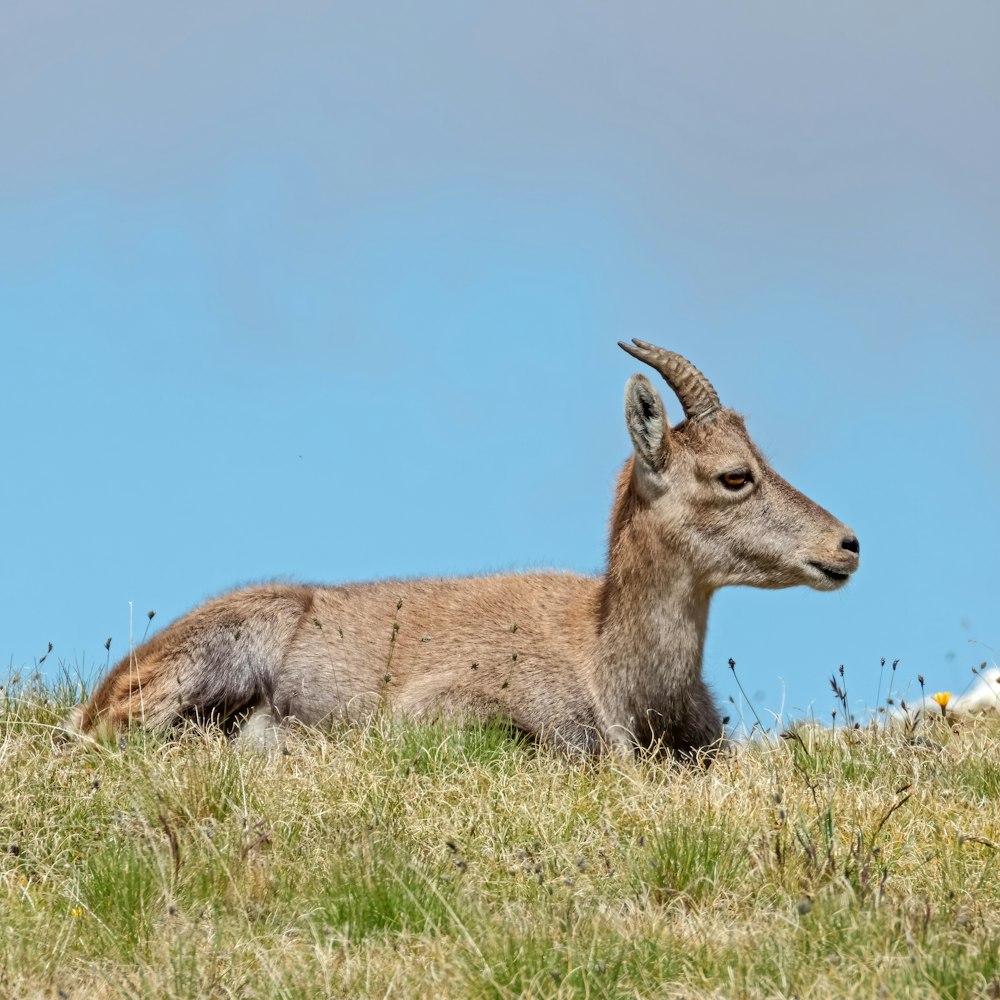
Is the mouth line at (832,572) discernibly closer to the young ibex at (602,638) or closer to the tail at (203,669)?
the young ibex at (602,638)

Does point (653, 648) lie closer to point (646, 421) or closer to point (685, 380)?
point (646, 421)

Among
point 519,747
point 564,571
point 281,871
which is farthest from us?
point 564,571

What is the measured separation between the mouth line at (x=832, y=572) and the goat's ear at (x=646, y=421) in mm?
1232

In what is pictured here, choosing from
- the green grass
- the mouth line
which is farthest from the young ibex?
the green grass

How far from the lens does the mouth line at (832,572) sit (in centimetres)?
991

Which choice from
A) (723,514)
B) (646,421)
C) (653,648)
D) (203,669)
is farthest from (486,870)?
(203,669)

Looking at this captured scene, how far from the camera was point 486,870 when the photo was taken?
6.90 metres

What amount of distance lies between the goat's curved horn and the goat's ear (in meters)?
0.27

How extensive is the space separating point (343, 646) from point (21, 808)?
3031 mm

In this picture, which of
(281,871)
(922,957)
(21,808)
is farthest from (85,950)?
(922,957)

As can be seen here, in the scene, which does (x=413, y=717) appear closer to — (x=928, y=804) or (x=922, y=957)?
(x=928, y=804)

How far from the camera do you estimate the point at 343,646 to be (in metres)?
10.4

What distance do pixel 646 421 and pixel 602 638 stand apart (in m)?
1.48

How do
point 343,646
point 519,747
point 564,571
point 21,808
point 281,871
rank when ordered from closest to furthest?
point 281,871, point 21,808, point 519,747, point 343,646, point 564,571
